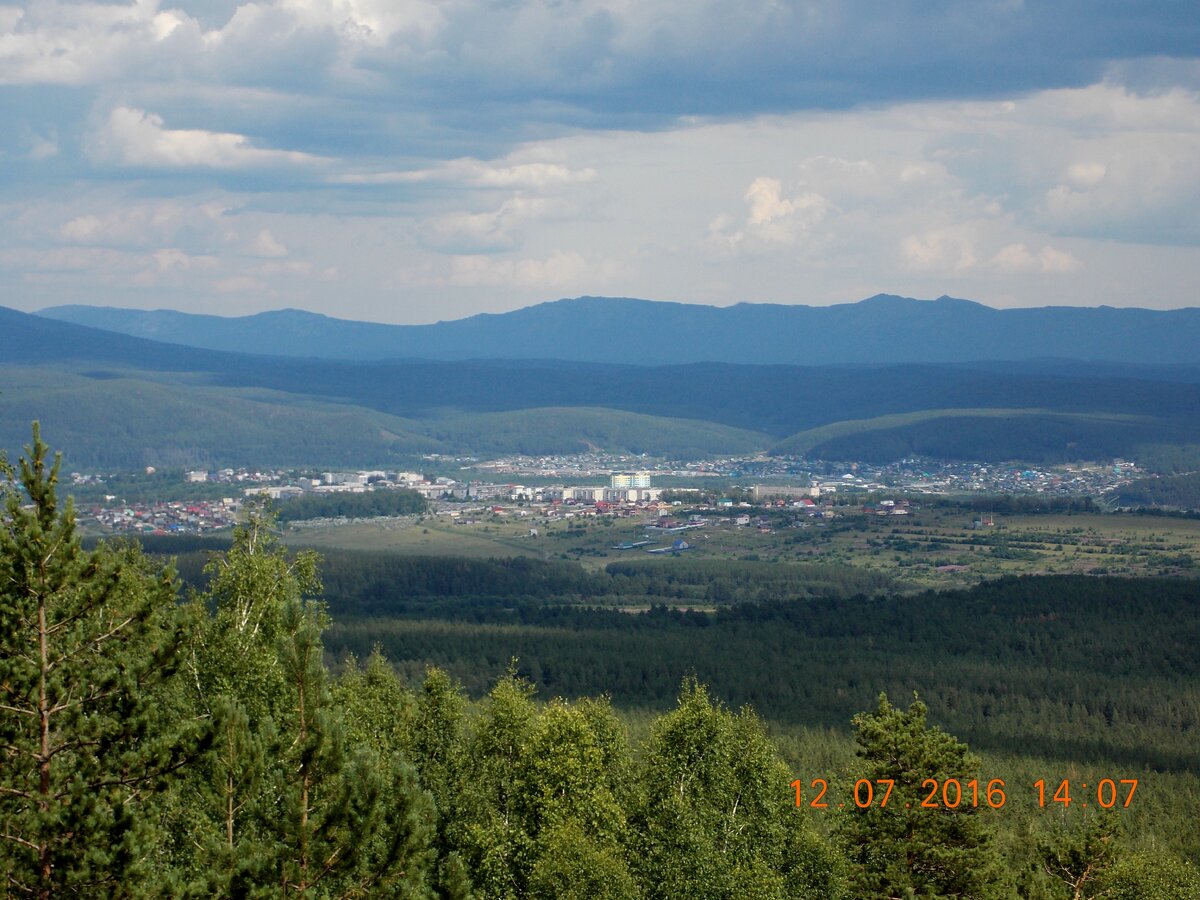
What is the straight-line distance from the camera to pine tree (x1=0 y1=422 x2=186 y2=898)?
19.8 meters

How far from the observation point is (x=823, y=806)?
5706 centimetres

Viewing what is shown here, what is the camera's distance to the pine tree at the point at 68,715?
65.1ft

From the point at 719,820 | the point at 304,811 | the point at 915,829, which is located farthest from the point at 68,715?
the point at 719,820

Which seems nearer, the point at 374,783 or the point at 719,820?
the point at 374,783

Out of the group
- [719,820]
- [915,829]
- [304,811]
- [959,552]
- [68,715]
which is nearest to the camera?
[68,715]

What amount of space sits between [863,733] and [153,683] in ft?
54.3

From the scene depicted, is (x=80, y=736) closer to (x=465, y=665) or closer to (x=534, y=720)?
(x=534, y=720)

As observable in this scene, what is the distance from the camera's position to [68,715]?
21.0 m
